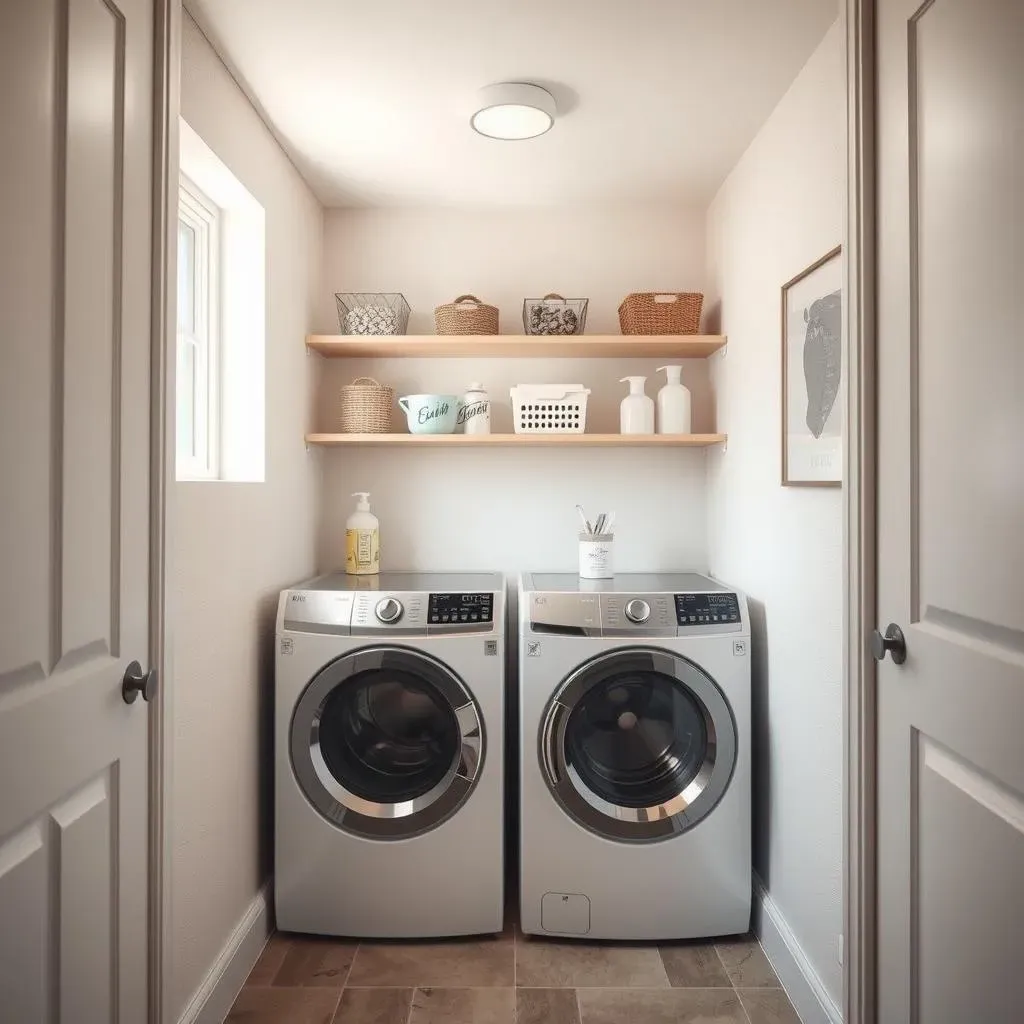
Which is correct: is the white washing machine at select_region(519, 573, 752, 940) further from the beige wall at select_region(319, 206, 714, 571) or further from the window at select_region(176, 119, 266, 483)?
the window at select_region(176, 119, 266, 483)

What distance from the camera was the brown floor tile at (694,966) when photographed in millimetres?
1984

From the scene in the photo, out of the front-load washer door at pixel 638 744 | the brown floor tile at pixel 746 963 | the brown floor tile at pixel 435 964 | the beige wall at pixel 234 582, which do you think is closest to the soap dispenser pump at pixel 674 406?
the front-load washer door at pixel 638 744

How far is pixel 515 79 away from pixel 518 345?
863mm

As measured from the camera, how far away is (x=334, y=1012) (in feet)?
6.15

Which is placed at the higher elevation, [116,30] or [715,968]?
[116,30]

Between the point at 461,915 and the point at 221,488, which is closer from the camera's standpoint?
the point at 221,488

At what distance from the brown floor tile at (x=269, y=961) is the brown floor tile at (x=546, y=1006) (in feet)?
2.20

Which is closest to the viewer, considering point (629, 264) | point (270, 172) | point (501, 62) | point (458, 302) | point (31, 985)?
point (31, 985)

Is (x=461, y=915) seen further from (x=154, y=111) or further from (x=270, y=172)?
(x=270, y=172)

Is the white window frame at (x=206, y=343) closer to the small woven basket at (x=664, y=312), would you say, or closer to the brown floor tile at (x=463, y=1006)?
the small woven basket at (x=664, y=312)

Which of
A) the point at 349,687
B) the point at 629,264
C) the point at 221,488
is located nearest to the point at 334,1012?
the point at 349,687

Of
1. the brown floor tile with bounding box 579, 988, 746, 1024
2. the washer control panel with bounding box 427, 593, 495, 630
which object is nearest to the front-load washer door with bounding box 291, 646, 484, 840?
the washer control panel with bounding box 427, 593, 495, 630

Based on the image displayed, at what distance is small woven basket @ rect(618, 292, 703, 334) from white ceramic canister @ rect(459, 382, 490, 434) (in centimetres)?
57

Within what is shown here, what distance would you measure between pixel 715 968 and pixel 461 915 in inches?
28.2
